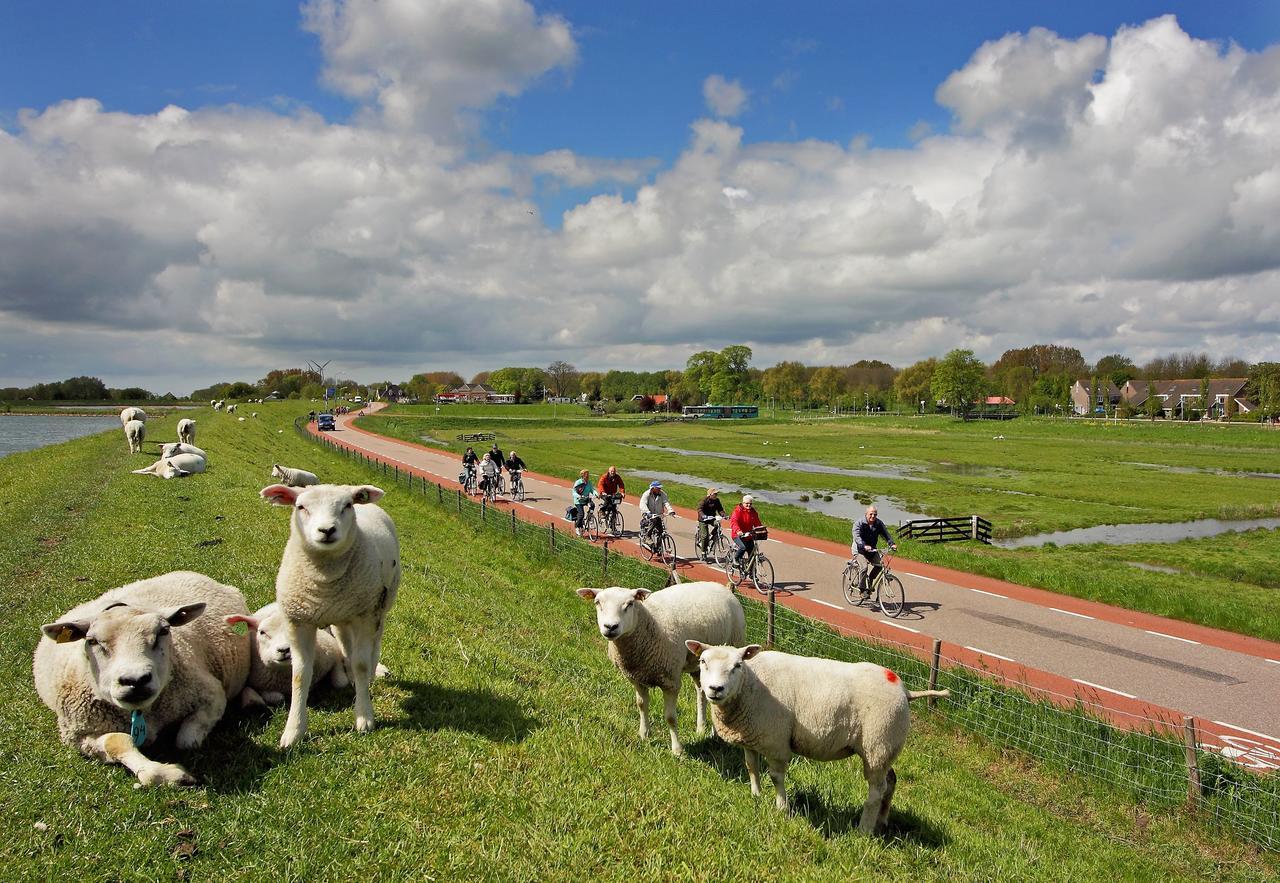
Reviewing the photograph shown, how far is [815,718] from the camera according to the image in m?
6.59

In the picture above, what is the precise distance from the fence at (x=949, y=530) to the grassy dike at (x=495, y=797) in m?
16.5

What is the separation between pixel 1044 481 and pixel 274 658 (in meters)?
51.4

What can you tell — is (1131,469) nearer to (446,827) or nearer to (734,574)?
(734,574)

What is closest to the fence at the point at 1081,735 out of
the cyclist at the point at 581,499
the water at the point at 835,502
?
the cyclist at the point at 581,499

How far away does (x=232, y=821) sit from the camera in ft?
15.5

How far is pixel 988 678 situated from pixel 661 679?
21.7 ft

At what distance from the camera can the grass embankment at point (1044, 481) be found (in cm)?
2036

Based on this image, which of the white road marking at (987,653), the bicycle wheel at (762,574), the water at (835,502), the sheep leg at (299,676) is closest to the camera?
the sheep leg at (299,676)

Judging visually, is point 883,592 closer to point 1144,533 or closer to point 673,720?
point 673,720

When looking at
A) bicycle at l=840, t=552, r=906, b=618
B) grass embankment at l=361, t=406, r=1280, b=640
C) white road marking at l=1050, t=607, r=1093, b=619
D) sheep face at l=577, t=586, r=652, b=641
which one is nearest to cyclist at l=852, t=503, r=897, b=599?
bicycle at l=840, t=552, r=906, b=618

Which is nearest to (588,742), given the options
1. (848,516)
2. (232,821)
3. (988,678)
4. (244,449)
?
(232,821)

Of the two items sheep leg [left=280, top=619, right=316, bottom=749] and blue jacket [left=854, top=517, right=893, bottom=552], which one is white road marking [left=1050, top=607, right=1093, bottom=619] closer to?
blue jacket [left=854, top=517, right=893, bottom=552]

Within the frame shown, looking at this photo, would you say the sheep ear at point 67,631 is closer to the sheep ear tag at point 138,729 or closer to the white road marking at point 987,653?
the sheep ear tag at point 138,729

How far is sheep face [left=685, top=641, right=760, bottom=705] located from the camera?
6.21m
